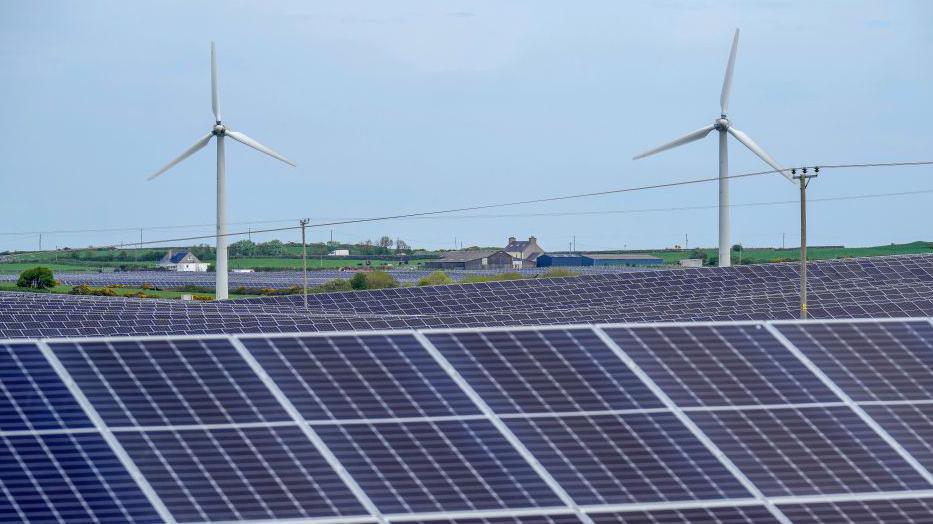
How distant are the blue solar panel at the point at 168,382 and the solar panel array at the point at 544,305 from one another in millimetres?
28660

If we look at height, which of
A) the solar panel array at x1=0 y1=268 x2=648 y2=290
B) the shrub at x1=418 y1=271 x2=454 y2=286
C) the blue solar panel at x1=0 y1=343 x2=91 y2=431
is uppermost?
the blue solar panel at x1=0 y1=343 x2=91 y2=431

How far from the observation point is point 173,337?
2241cm

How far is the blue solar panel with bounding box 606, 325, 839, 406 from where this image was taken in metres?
22.2

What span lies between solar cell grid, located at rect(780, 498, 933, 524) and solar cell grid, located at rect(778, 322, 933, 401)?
97.6 inches

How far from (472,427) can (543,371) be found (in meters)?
1.85

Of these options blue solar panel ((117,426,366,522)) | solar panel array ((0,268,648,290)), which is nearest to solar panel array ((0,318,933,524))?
blue solar panel ((117,426,366,522))

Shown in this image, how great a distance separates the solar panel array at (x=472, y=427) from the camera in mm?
19734

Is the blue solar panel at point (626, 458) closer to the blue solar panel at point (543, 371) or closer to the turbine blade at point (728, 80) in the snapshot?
the blue solar panel at point (543, 371)

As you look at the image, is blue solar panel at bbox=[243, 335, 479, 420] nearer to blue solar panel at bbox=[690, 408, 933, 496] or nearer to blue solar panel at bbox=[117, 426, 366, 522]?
blue solar panel at bbox=[117, 426, 366, 522]

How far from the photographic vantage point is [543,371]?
73.0 feet

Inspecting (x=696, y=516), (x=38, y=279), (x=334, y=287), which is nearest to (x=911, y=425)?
(x=696, y=516)

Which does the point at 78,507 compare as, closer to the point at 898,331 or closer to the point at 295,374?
the point at 295,374

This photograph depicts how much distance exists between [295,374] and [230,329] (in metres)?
31.1

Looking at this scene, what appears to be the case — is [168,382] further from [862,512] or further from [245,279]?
[245,279]
